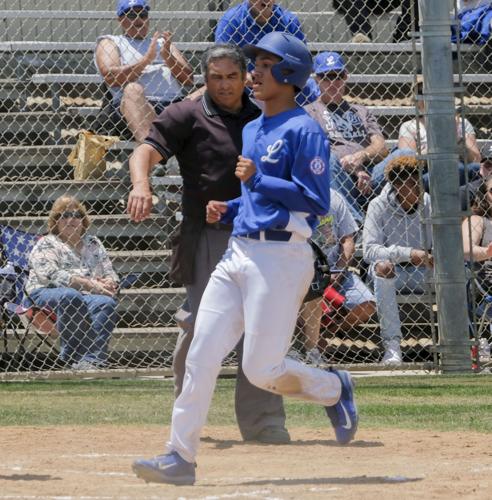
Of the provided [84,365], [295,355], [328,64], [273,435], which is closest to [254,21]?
[328,64]

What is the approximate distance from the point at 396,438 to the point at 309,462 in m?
0.99

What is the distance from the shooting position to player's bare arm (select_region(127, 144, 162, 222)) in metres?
5.98

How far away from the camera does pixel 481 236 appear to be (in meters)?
10.9

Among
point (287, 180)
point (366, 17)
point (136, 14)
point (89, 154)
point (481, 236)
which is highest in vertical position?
point (366, 17)

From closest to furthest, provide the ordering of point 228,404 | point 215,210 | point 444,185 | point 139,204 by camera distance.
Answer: point 215,210 → point 139,204 → point 228,404 → point 444,185

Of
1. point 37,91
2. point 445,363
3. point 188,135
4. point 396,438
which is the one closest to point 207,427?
point 396,438

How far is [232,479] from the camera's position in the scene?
18.5 ft

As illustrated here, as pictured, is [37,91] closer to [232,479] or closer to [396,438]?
[396,438]

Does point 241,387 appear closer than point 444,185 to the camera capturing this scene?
Yes

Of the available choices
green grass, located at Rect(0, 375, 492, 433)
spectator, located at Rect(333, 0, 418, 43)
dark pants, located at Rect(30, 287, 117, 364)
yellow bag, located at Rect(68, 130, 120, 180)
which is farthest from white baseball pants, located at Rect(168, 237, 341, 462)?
spectator, located at Rect(333, 0, 418, 43)

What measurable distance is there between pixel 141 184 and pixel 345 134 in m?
5.56

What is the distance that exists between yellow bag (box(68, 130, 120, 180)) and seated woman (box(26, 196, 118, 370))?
51.1 inches

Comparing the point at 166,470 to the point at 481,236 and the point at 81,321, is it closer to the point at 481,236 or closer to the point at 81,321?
the point at 81,321

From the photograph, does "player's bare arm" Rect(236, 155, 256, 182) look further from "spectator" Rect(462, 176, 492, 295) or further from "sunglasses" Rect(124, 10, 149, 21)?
"sunglasses" Rect(124, 10, 149, 21)
